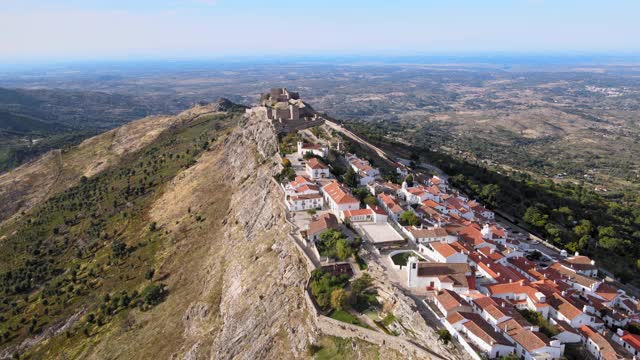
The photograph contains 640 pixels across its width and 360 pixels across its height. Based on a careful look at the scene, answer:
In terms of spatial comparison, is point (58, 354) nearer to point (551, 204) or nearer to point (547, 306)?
point (547, 306)

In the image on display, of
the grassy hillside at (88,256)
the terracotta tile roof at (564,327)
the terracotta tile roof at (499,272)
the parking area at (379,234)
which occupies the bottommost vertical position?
the grassy hillside at (88,256)

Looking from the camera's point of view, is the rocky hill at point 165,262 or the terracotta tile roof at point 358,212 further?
the terracotta tile roof at point 358,212

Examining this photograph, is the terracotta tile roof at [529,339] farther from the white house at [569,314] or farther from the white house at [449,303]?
the white house at [569,314]

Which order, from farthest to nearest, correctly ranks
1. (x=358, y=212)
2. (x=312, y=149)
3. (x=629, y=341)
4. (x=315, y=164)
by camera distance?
1. (x=312, y=149)
2. (x=315, y=164)
3. (x=358, y=212)
4. (x=629, y=341)

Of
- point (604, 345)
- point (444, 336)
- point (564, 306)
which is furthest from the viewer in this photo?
point (564, 306)

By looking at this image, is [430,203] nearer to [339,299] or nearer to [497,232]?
[497,232]

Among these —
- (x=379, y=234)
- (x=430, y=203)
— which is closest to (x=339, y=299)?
(x=379, y=234)

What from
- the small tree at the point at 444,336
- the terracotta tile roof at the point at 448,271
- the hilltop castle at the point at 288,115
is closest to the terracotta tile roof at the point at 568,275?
the terracotta tile roof at the point at 448,271
